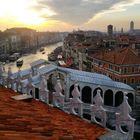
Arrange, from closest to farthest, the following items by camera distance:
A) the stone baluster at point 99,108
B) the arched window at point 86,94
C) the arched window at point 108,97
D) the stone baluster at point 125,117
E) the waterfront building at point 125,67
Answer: the stone baluster at point 125,117, the stone baluster at point 99,108, the arched window at point 86,94, the arched window at point 108,97, the waterfront building at point 125,67

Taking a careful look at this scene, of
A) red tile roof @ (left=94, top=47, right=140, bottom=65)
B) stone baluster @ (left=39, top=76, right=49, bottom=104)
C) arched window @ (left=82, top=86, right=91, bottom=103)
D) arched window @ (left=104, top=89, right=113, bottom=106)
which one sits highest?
stone baluster @ (left=39, top=76, right=49, bottom=104)

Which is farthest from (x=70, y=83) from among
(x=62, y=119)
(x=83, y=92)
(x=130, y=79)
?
(x=130, y=79)

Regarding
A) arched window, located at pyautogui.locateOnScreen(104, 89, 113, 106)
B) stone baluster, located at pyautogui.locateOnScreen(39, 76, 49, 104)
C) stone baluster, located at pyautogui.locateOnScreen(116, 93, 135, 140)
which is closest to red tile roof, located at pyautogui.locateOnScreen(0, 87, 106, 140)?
stone baluster, located at pyautogui.locateOnScreen(116, 93, 135, 140)

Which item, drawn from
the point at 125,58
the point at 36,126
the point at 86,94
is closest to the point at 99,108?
the point at 36,126

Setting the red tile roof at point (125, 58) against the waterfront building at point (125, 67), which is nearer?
→ the waterfront building at point (125, 67)

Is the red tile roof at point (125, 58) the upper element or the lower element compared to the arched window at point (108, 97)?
upper

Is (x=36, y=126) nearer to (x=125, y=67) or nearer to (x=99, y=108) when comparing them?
(x=99, y=108)

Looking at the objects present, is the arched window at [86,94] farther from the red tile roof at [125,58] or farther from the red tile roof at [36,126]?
the red tile roof at [125,58]

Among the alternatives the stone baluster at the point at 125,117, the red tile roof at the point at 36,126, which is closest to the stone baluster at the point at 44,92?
the red tile roof at the point at 36,126

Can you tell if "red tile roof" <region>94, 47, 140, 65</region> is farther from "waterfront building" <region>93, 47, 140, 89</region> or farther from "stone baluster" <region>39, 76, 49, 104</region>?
"stone baluster" <region>39, 76, 49, 104</region>
